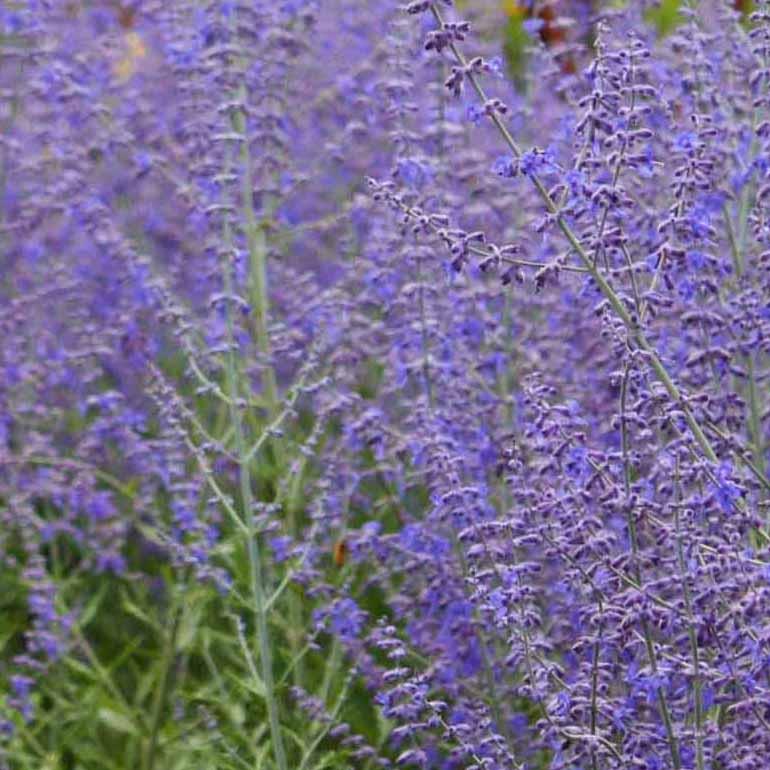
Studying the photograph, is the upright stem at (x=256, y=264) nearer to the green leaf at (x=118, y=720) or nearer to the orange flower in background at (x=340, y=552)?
the orange flower in background at (x=340, y=552)

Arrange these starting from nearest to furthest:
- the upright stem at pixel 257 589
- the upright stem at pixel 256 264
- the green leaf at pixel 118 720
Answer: the upright stem at pixel 257 589 < the green leaf at pixel 118 720 < the upright stem at pixel 256 264

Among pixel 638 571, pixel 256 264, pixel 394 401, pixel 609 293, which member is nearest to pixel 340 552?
pixel 256 264

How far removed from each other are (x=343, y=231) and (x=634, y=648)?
3.02 m

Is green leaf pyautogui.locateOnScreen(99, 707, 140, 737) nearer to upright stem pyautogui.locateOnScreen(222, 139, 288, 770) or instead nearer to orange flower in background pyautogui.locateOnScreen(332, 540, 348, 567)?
orange flower in background pyautogui.locateOnScreen(332, 540, 348, 567)

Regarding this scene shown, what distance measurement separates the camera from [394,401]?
211 inches

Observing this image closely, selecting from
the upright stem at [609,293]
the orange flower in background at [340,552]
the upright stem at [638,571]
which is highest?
the upright stem at [609,293]

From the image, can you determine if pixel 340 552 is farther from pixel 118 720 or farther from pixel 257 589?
pixel 118 720

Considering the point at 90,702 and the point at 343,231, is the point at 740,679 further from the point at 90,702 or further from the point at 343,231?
the point at 343,231

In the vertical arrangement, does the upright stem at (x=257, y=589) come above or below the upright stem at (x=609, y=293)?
below

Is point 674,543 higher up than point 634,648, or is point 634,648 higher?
point 674,543

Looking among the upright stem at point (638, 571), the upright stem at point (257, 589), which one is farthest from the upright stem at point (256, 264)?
the upright stem at point (638, 571)

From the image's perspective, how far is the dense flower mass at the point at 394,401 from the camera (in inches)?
118

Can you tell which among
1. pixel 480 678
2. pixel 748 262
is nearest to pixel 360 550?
pixel 480 678

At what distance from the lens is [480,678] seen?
405 centimetres
